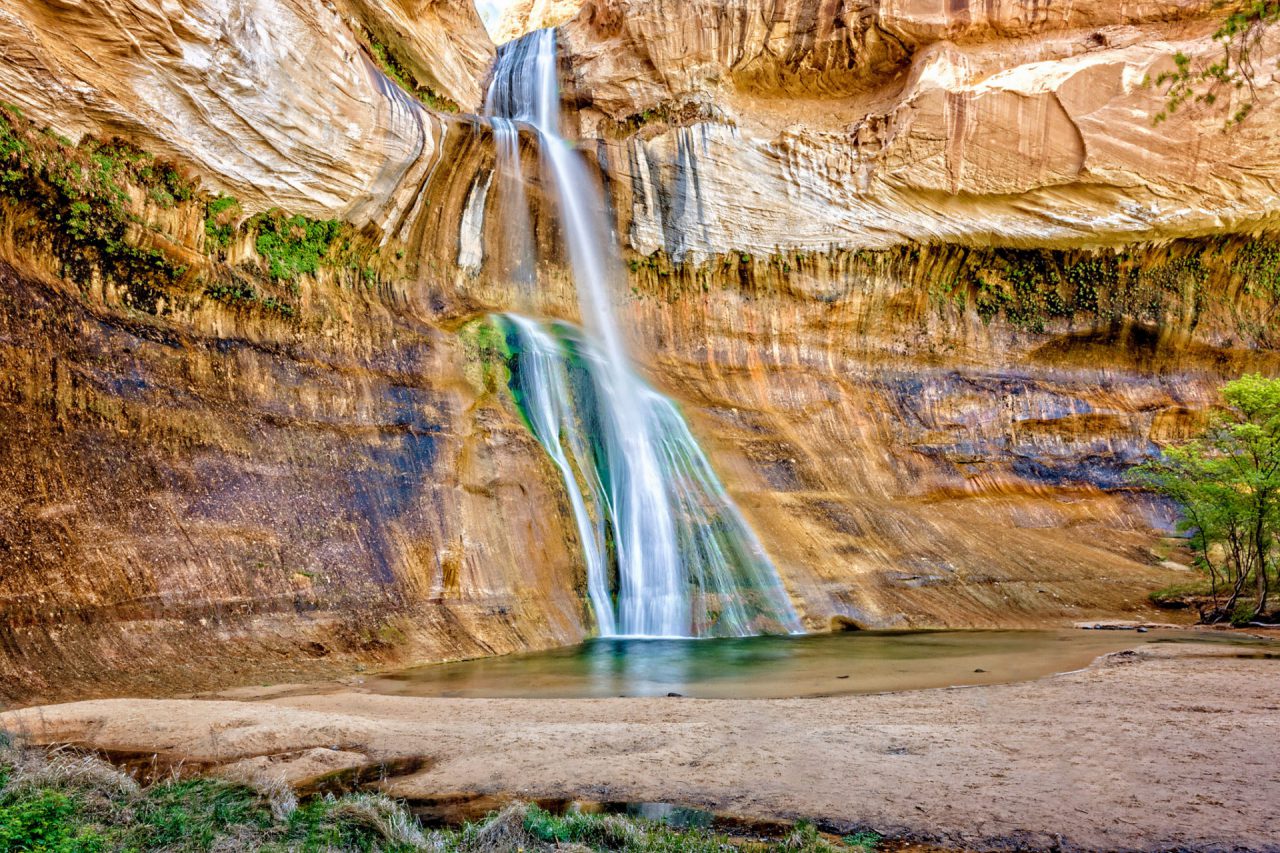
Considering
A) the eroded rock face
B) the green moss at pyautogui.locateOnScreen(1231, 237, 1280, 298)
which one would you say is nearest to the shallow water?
the eroded rock face

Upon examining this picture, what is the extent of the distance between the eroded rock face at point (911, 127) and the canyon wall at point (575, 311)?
0.10 meters

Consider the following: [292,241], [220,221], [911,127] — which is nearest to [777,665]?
[292,241]

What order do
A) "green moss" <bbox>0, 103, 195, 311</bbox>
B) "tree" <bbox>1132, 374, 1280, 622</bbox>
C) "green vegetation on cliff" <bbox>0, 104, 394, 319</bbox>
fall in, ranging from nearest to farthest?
"green moss" <bbox>0, 103, 195, 311</bbox> < "green vegetation on cliff" <bbox>0, 104, 394, 319</bbox> < "tree" <bbox>1132, 374, 1280, 622</bbox>

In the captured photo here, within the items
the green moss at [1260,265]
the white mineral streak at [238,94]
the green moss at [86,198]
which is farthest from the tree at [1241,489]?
the green moss at [86,198]

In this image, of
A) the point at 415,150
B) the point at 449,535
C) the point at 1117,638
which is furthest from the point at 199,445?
the point at 1117,638

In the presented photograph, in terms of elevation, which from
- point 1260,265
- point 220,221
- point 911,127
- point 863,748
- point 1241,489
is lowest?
point 863,748

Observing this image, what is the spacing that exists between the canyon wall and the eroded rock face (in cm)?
10

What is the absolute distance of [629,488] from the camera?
17547 millimetres

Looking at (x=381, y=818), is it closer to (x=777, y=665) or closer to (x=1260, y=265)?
(x=777, y=665)

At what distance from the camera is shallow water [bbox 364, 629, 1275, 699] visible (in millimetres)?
9586

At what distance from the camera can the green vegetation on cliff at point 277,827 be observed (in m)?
4.11

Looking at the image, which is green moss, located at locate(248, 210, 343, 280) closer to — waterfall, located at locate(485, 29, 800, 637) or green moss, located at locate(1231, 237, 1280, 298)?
waterfall, located at locate(485, 29, 800, 637)

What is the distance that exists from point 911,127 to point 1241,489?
38.2 feet

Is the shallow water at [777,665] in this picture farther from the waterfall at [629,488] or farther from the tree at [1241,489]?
the tree at [1241,489]
